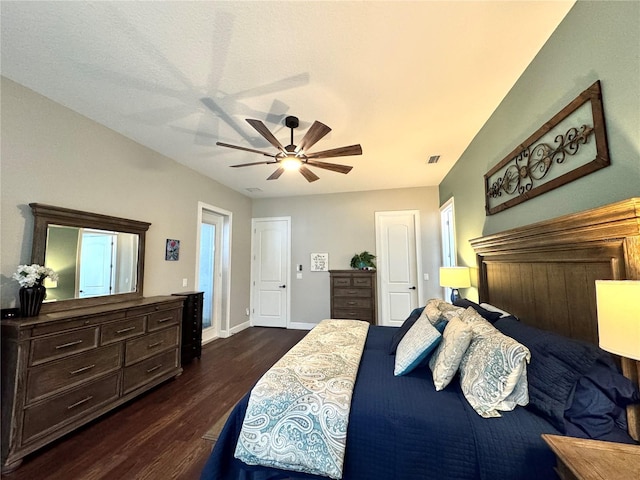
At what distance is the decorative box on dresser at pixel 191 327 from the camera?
11.4ft

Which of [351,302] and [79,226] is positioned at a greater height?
[79,226]

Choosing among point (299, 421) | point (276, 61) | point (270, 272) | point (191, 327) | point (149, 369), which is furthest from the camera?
point (270, 272)

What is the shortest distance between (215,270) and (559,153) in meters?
4.67

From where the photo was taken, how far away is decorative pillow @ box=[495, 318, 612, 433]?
1132 millimetres

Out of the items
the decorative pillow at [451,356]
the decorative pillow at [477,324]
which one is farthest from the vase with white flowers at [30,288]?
the decorative pillow at [477,324]

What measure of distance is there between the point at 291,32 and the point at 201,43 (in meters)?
0.60

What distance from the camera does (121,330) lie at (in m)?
2.42

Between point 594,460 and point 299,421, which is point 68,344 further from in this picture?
point 594,460

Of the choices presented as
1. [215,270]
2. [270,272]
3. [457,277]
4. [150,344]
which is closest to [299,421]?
[150,344]

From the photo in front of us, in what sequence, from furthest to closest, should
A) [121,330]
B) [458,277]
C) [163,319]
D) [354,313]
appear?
[354,313], [458,277], [163,319], [121,330]

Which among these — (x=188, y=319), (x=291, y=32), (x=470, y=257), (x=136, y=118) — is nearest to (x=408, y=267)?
(x=470, y=257)

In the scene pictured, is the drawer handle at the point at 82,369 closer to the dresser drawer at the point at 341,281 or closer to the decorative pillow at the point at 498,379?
the decorative pillow at the point at 498,379

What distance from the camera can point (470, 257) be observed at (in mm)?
3141

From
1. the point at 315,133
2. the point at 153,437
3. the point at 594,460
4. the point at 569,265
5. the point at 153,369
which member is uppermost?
the point at 315,133
